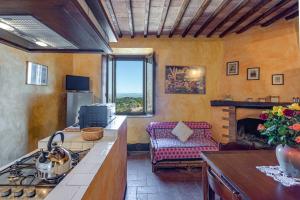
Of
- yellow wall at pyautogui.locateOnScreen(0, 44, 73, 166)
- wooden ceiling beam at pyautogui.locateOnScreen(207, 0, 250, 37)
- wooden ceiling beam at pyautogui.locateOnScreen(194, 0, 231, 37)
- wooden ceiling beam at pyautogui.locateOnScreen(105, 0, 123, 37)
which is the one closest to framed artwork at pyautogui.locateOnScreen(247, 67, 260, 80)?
wooden ceiling beam at pyautogui.locateOnScreen(207, 0, 250, 37)

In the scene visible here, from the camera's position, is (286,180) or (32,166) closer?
(32,166)

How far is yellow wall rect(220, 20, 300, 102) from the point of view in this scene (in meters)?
4.19

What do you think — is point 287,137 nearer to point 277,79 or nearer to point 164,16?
point 164,16

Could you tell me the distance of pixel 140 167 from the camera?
426 centimetres

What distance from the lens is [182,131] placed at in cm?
480

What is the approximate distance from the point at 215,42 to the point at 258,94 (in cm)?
161

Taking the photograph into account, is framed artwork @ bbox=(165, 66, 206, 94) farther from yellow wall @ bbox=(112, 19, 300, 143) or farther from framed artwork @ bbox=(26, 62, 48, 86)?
framed artwork @ bbox=(26, 62, 48, 86)

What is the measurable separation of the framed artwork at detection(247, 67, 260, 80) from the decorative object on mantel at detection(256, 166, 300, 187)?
333cm

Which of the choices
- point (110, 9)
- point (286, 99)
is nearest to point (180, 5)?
point (110, 9)

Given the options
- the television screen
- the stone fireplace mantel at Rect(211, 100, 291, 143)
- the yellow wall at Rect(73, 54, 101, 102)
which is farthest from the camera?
the yellow wall at Rect(73, 54, 101, 102)

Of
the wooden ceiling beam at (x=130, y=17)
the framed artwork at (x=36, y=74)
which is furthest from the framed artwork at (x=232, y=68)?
the framed artwork at (x=36, y=74)

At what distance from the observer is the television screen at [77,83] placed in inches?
182

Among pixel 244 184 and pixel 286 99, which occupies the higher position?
pixel 286 99

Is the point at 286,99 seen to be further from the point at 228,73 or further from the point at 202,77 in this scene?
the point at 202,77
